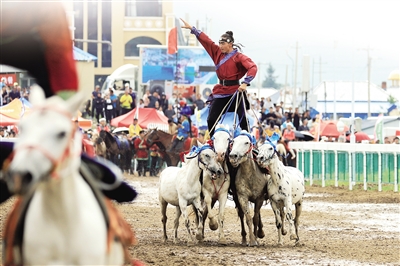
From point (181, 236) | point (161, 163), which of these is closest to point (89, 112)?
point (161, 163)

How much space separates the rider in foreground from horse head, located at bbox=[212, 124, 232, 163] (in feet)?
2.62

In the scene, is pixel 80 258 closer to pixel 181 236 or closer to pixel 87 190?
pixel 87 190

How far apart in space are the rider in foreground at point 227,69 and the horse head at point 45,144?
9776 mm

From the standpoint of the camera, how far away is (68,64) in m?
6.19

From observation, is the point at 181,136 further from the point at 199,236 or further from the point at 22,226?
the point at 22,226

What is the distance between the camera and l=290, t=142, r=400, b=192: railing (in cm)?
2692

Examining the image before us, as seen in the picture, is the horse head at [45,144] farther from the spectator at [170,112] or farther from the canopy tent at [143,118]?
the spectator at [170,112]

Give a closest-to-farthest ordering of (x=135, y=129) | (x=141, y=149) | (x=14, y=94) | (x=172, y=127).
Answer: (x=141, y=149), (x=172, y=127), (x=135, y=129), (x=14, y=94)

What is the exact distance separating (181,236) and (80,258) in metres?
10.8

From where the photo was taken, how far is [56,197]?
228 inches

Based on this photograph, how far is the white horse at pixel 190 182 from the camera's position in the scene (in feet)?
49.4

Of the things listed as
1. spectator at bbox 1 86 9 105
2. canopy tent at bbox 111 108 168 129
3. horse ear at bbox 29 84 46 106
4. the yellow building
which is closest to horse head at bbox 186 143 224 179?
horse ear at bbox 29 84 46 106

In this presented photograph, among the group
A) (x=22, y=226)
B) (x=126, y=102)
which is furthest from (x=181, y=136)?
(x=22, y=226)

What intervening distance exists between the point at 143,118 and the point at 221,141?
926 inches
